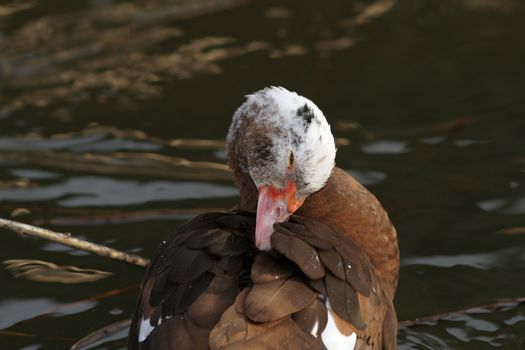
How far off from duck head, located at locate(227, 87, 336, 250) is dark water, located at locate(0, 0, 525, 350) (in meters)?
0.92

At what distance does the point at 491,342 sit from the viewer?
5.23m

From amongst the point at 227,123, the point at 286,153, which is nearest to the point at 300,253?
the point at 286,153

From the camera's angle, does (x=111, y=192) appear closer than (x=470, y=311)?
No

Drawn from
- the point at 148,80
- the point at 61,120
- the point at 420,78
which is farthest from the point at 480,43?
the point at 61,120

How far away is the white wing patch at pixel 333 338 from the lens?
4.16 metres

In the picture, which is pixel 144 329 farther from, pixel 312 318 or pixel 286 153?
pixel 286 153

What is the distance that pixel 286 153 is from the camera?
4980 millimetres

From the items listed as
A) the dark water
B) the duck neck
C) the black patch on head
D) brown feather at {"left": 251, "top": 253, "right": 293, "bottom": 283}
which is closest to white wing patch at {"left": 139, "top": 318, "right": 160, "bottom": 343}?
brown feather at {"left": 251, "top": 253, "right": 293, "bottom": 283}

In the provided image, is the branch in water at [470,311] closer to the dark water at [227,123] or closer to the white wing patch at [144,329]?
the dark water at [227,123]

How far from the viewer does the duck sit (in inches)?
161

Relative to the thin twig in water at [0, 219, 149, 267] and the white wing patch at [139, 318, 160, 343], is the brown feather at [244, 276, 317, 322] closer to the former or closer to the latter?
the white wing patch at [139, 318, 160, 343]

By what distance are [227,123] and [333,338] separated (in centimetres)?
342

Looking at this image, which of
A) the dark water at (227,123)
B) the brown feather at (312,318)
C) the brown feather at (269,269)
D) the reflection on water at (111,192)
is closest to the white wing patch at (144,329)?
the brown feather at (269,269)

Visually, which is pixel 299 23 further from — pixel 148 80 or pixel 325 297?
pixel 325 297
